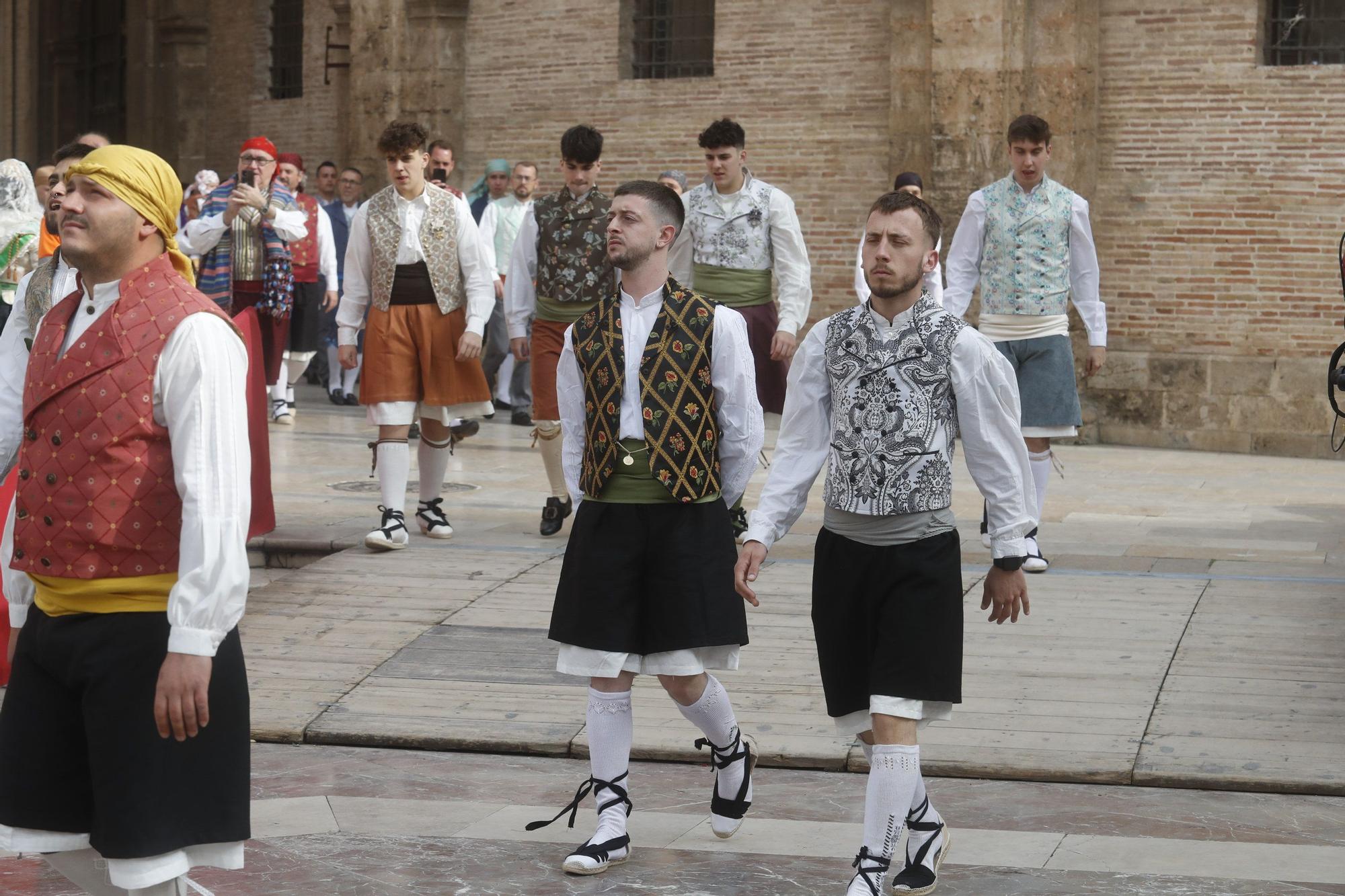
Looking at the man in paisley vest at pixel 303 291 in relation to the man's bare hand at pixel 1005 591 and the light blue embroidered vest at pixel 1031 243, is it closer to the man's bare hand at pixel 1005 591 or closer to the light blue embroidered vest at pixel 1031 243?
the light blue embroidered vest at pixel 1031 243

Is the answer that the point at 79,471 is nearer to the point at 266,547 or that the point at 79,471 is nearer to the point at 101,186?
the point at 101,186

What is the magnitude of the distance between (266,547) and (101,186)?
5.82m

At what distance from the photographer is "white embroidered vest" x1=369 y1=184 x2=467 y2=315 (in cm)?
916

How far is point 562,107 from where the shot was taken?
1745 centimetres

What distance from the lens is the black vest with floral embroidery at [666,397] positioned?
201 inches

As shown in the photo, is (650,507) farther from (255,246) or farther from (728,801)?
(255,246)

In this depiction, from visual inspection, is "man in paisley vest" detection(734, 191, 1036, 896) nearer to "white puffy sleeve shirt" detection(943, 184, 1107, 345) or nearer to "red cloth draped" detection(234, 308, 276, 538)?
"white puffy sleeve shirt" detection(943, 184, 1107, 345)

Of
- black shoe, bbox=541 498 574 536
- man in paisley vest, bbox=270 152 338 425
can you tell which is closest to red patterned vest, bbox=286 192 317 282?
man in paisley vest, bbox=270 152 338 425

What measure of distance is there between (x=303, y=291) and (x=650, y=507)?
390 inches

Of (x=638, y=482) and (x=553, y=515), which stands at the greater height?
(x=638, y=482)

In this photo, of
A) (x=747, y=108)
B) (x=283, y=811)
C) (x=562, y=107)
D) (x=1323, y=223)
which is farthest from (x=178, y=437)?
(x=562, y=107)

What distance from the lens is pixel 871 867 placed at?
4.53 metres

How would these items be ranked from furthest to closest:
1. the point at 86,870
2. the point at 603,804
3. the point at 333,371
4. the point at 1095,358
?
the point at 333,371 → the point at 1095,358 → the point at 603,804 → the point at 86,870

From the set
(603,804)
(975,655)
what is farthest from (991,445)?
(975,655)
